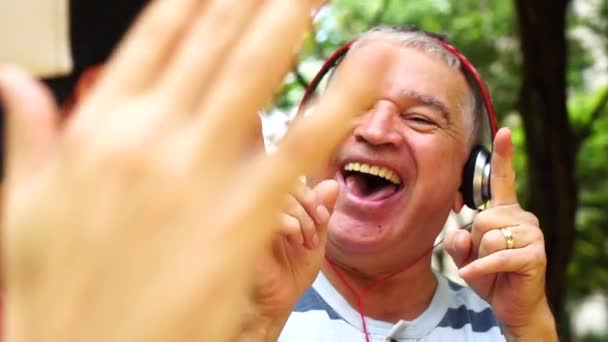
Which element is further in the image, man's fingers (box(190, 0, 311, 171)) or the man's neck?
the man's neck

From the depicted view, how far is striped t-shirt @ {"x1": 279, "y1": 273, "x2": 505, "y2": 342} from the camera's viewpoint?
5.95ft

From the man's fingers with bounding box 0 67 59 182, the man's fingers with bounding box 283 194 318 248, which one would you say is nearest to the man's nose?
the man's fingers with bounding box 283 194 318 248

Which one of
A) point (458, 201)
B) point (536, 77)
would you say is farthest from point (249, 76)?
point (536, 77)

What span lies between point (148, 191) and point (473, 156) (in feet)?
4.96

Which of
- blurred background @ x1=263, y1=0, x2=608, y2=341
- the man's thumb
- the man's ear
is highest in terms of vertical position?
the man's thumb

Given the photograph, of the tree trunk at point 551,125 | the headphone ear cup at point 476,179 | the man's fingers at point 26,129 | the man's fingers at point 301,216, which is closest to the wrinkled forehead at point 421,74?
the headphone ear cup at point 476,179

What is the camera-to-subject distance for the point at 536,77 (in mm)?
4438

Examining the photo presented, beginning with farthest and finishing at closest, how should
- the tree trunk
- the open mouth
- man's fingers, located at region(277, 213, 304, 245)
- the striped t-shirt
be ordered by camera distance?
the tree trunk < the open mouth < the striped t-shirt < man's fingers, located at region(277, 213, 304, 245)

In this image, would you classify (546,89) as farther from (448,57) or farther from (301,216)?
(301,216)

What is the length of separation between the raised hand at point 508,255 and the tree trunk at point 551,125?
106 inches

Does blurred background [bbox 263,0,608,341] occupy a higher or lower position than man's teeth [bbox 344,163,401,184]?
lower

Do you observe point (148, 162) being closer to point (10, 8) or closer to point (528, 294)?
point (10, 8)

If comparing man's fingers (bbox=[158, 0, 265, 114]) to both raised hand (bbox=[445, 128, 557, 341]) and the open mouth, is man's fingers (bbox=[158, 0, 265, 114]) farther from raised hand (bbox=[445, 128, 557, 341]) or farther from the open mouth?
the open mouth

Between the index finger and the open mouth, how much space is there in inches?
12.0
